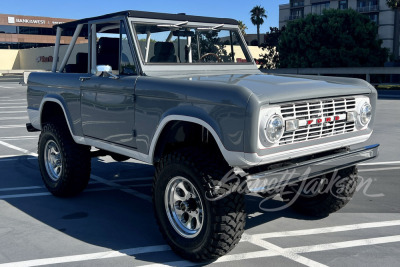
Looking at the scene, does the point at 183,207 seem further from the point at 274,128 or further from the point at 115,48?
the point at 115,48

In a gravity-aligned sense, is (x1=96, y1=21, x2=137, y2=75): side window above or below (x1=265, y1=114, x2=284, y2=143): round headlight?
above

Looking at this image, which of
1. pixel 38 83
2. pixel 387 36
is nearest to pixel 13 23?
pixel 387 36

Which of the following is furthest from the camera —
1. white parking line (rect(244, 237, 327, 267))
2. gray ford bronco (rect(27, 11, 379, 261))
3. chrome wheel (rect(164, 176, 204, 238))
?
chrome wheel (rect(164, 176, 204, 238))

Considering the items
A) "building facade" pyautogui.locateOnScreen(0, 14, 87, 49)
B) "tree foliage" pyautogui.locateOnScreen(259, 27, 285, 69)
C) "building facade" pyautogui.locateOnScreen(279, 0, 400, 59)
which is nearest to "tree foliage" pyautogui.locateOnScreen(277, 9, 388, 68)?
"tree foliage" pyautogui.locateOnScreen(259, 27, 285, 69)

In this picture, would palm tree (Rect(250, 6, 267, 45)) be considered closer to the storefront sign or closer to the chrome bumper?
the storefront sign

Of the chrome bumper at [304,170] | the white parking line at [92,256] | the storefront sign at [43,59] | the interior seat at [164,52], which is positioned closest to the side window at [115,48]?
the interior seat at [164,52]

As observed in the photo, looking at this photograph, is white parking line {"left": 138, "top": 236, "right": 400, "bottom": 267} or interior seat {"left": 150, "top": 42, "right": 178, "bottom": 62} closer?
white parking line {"left": 138, "top": 236, "right": 400, "bottom": 267}

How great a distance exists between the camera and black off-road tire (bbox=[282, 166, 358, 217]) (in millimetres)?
5004

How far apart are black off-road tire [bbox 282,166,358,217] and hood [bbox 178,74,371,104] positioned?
945 millimetres

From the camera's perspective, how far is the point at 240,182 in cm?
381

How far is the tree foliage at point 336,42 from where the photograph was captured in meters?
49.9

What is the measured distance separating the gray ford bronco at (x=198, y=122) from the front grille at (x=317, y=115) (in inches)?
0.5

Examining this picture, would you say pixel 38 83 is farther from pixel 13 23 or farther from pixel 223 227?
pixel 13 23

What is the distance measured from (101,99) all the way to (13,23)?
3851 inches
